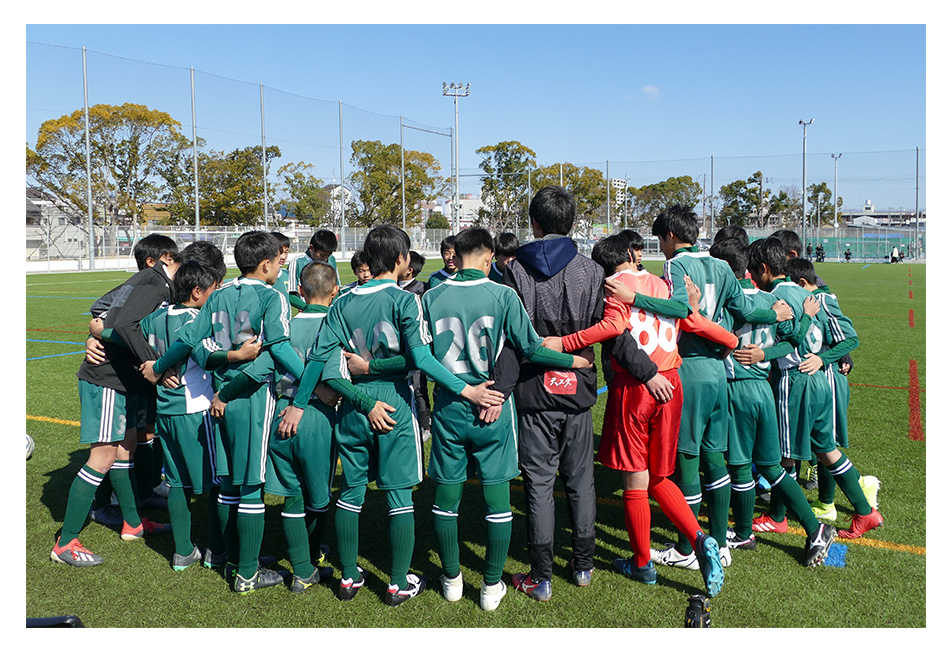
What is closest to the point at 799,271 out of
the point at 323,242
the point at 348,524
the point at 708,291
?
the point at 708,291

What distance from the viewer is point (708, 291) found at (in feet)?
12.9

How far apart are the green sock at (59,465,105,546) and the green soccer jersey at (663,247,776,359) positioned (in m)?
3.49

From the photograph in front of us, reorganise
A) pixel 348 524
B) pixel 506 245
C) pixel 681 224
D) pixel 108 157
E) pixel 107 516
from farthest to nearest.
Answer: pixel 108 157
pixel 506 245
pixel 107 516
pixel 681 224
pixel 348 524

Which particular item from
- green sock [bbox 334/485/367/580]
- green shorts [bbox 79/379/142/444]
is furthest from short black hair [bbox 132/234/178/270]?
green sock [bbox 334/485/367/580]

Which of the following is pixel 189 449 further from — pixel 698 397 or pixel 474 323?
pixel 698 397

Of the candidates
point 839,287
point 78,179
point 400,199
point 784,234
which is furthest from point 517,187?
point 784,234

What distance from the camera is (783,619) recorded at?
3355 mm

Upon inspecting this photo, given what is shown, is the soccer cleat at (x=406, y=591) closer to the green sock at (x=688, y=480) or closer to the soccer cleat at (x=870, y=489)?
the green sock at (x=688, y=480)

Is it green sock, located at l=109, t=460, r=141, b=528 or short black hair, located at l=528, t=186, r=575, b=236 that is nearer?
short black hair, located at l=528, t=186, r=575, b=236

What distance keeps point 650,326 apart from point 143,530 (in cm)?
339

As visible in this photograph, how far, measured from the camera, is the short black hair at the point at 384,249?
3.41 metres

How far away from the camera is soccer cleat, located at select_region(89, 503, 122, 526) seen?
4645mm

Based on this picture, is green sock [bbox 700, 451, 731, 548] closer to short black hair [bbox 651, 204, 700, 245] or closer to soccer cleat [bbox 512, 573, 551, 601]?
soccer cleat [bbox 512, 573, 551, 601]

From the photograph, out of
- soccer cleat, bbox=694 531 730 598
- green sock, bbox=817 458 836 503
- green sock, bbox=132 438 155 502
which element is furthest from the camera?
green sock, bbox=132 438 155 502
